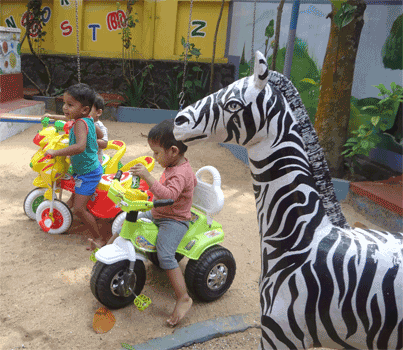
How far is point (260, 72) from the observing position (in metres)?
1.35

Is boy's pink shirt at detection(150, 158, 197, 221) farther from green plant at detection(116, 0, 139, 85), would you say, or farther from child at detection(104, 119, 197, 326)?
green plant at detection(116, 0, 139, 85)

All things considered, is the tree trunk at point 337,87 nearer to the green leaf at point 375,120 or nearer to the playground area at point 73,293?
the green leaf at point 375,120

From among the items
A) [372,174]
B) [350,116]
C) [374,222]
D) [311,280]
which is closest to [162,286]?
[311,280]

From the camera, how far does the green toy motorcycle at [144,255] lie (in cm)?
228

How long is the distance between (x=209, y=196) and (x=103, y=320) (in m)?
1.04

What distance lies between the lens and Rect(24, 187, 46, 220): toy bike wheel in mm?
3510

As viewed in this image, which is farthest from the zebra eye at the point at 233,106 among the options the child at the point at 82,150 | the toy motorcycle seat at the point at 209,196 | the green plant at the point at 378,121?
the green plant at the point at 378,121

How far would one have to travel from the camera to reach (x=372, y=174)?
4848mm

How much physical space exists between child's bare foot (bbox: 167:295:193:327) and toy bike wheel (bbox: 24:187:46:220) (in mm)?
1876

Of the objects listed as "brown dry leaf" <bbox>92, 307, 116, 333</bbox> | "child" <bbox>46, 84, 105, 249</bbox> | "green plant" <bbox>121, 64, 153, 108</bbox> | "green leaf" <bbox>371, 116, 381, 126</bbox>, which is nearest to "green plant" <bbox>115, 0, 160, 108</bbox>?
"green plant" <bbox>121, 64, 153, 108</bbox>

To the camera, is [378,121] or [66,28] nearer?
[378,121]

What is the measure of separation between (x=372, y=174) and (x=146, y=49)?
589 centimetres

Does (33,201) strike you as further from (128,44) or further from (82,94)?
(128,44)

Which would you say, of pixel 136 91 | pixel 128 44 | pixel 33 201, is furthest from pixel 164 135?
pixel 128 44
